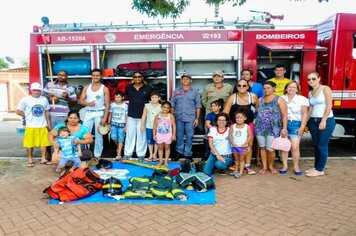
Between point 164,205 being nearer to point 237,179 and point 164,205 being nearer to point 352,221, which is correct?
point 237,179

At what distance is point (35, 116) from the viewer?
5805 mm

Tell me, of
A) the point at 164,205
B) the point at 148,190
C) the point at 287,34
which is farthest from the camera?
the point at 287,34

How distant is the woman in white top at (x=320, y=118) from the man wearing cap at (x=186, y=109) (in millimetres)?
1964

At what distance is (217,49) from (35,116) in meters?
3.65

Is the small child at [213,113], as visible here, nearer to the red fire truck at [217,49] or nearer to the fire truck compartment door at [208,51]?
the red fire truck at [217,49]

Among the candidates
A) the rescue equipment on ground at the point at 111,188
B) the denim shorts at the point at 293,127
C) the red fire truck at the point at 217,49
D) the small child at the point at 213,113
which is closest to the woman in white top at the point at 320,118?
the denim shorts at the point at 293,127

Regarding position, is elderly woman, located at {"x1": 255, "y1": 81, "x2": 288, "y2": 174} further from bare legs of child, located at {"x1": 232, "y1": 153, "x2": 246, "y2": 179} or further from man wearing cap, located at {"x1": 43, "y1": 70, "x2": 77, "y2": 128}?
man wearing cap, located at {"x1": 43, "y1": 70, "x2": 77, "y2": 128}

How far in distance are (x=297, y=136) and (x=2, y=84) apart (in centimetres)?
1982

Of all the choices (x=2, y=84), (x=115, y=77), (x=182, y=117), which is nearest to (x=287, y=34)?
(x=182, y=117)

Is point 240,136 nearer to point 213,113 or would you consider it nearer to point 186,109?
point 213,113

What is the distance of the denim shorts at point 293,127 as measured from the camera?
17.1 feet

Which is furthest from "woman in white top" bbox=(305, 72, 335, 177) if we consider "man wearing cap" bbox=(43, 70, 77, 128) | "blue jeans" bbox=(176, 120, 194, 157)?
"man wearing cap" bbox=(43, 70, 77, 128)

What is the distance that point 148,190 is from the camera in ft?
14.2

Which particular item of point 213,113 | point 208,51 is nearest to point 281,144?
point 213,113
